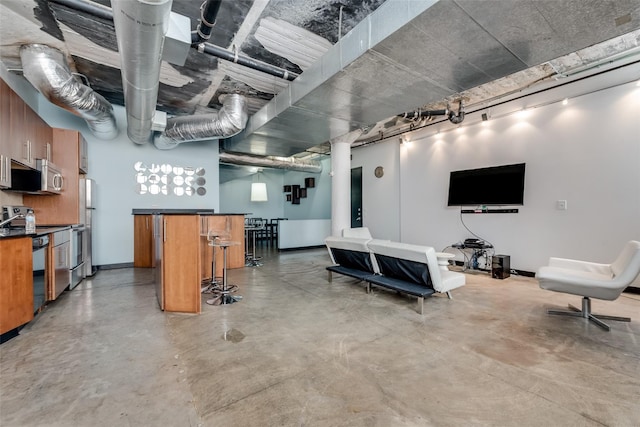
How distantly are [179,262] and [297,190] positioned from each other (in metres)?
8.57

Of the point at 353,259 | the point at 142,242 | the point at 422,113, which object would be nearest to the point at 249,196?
the point at 142,242

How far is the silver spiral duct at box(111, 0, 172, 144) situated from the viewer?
6.34 ft

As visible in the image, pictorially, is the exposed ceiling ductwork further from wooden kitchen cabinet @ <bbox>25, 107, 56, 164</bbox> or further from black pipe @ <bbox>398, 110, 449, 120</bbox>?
wooden kitchen cabinet @ <bbox>25, 107, 56, 164</bbox>

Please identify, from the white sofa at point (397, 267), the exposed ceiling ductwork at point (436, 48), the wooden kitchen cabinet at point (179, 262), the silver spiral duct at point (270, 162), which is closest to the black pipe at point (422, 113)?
the exposed ceiling ductwork at point (436, 48)

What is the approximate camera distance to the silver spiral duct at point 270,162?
7782mm

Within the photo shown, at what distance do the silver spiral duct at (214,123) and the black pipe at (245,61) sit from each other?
1.17 m

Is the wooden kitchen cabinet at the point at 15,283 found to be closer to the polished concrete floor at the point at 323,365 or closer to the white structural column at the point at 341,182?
the polished concrete floor at the point at 323,365

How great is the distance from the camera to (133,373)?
2.00 meters

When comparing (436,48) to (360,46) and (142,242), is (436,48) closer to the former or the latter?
(360,46)

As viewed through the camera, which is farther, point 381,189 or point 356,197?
point 356,197

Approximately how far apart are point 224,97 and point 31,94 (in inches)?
126

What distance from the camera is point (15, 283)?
8.28ft

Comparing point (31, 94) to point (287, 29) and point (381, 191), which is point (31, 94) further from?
point (381, 191)

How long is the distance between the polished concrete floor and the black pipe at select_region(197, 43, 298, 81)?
314 cm
